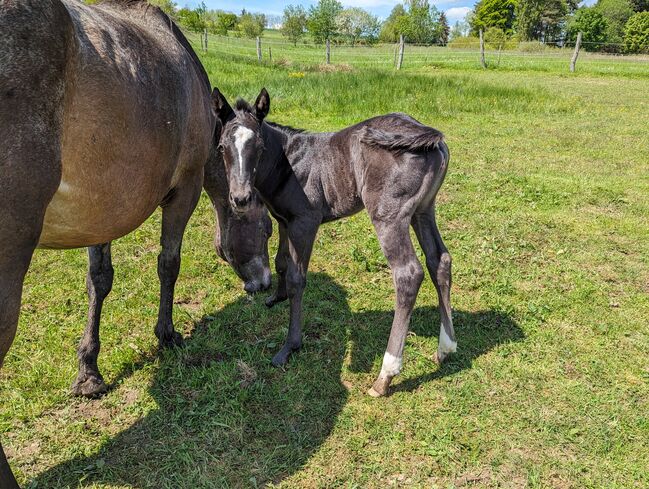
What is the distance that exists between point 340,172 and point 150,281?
7.61 feet

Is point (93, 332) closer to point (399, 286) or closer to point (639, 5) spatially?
point (399, 286)

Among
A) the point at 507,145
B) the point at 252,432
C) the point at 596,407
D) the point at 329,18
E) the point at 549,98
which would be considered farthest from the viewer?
the point at 329,18

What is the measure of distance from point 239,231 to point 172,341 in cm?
104

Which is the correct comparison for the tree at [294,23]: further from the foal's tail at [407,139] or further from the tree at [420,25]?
the foal's tail at [407,139]

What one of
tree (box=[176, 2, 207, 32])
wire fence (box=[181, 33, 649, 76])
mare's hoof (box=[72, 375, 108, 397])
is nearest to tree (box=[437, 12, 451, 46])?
wire fence (box=[181, 33, 649, 76])

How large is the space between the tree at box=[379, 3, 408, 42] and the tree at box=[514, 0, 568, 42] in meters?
17.9

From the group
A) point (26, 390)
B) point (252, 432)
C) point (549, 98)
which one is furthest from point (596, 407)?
point (549, 98)

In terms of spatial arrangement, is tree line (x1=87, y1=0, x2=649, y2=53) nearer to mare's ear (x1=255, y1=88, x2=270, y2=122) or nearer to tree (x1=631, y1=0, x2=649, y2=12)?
tree (x1=631, y1=0, x2=649, y2=12)

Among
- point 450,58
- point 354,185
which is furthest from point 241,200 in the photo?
point 450,58

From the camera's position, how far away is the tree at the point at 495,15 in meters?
68.4

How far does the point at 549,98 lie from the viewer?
47.4 feet

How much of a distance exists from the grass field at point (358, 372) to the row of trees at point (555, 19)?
62.3 m

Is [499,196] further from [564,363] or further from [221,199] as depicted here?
[221,199]

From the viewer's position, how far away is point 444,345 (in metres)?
3.55
